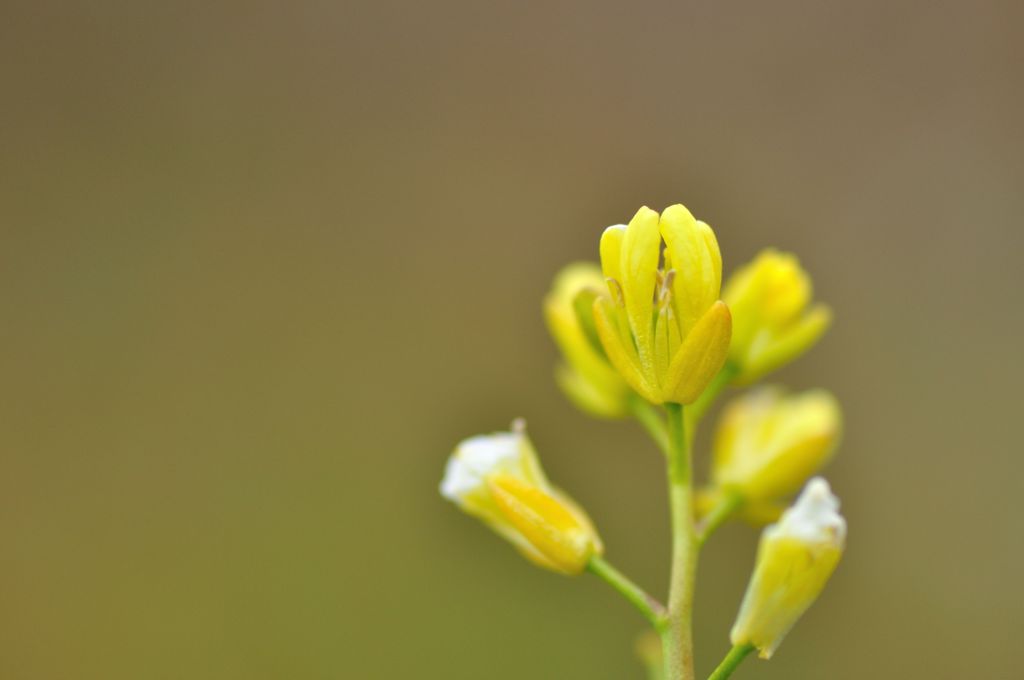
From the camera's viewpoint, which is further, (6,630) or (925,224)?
(925,224)

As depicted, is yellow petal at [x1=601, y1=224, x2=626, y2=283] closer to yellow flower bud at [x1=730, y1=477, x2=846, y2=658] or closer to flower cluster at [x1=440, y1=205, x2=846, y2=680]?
flower cluster at [x1=440, y1=205, x2=846, y2=680]

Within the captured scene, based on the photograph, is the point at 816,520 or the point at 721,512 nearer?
the point at 816,520

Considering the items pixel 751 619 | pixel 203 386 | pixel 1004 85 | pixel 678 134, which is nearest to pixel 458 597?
pixel 203 386

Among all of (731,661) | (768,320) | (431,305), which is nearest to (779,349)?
(768,320)

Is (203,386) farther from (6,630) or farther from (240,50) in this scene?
(240,50)

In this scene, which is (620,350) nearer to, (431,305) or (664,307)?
(664,307)

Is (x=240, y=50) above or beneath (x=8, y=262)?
above
